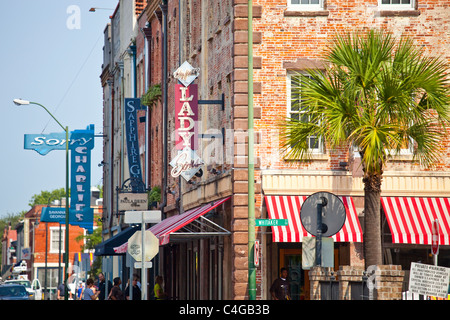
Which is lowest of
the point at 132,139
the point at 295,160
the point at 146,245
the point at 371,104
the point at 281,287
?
the point at 281,287

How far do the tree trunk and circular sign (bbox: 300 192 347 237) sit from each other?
5.16 feet

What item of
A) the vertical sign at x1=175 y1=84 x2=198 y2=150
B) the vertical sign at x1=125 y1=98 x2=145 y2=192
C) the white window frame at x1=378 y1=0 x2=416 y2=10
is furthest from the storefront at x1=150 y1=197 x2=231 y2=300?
the white window frame at x1=378 y1=0 x2=416 y2=10

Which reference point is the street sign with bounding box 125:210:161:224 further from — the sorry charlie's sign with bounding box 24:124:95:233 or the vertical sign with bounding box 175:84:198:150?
the sorry charlie's sign with bounding box 24:124:95:233

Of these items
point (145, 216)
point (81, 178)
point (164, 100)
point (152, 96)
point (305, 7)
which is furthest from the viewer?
point (81, 178)

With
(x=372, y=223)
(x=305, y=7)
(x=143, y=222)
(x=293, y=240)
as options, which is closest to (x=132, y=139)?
(x=305, y=7)

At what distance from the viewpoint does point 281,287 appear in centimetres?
2333

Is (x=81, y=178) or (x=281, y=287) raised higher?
(x=81, y=178)

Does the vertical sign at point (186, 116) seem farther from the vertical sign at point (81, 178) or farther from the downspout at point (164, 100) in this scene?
the vertical sign at point (81, 178)

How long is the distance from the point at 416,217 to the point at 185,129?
718cm

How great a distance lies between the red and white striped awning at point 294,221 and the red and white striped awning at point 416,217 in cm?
85

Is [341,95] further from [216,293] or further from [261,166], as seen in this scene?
[216,293]

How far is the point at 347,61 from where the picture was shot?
19750mm

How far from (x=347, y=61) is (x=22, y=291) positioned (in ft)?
76.4

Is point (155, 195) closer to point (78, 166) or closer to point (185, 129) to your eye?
point (185, 129)
